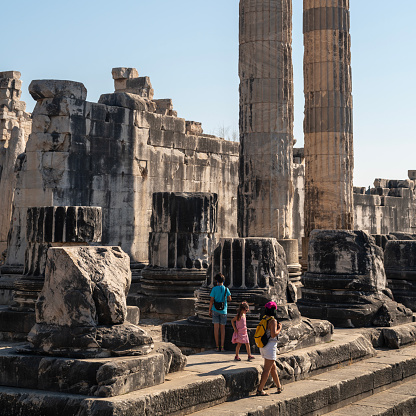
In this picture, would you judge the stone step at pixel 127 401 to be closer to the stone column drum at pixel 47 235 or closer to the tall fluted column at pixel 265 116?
the stone column drum at pixel 47 235

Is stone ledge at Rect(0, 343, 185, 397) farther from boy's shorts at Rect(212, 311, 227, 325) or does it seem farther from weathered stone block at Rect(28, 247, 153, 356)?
boy's shorts at Rect(212, 311, 227, 325)

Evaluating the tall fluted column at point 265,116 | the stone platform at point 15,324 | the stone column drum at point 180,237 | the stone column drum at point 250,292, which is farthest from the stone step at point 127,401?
the tall fluted column at point 265,116

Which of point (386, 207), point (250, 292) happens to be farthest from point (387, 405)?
point (386, 207)

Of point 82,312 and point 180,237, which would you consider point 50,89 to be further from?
point 82,312

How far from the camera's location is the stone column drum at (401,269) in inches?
548

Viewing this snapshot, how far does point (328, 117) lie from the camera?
18.9m

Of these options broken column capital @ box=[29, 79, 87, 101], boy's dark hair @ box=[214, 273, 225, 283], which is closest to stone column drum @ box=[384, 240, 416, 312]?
boy's dark hair @ box=[214, 273, 225, 283]

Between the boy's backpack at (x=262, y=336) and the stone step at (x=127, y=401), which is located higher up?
the boy's backpack at (x=262, y=336)

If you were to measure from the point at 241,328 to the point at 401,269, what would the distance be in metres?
6.82

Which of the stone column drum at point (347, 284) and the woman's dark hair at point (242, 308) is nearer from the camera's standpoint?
the woman's dark hair at point (242, 308)

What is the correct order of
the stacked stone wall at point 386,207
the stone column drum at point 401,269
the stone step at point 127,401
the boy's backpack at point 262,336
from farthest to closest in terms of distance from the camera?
the stacked stone wall at point 386,207, the stone column drum at point 401,269, the boy's backpack at point 262,336, the stone step at point 127,401

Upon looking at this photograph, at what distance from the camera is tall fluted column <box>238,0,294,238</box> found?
1585 cm

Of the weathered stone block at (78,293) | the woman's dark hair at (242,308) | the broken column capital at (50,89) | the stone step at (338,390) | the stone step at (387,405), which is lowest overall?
the stone step at (387,405)

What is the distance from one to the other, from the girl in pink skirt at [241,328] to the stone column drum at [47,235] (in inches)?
145
